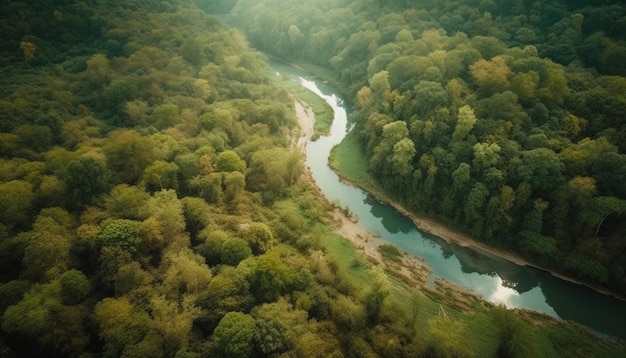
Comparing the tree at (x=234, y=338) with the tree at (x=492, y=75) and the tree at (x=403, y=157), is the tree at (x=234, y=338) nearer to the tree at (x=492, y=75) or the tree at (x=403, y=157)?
the tree at (x=403, y=157)

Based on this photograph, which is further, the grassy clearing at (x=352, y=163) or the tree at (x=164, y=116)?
the grassy clearing at (x=352, y=163)

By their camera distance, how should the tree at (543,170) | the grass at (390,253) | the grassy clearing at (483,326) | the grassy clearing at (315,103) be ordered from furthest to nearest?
the grassy clearing at (315,103)
the grass at (390,253)
the tree at (543,170)
the grassy clearing at (483,326)

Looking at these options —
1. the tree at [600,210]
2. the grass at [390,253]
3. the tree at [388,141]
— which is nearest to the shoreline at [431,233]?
the grass at [390,253]

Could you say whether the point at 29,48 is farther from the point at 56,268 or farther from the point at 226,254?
the point at 226,254

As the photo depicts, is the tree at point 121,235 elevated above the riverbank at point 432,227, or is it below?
below

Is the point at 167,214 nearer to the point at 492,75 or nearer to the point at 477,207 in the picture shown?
the point at 477,207
